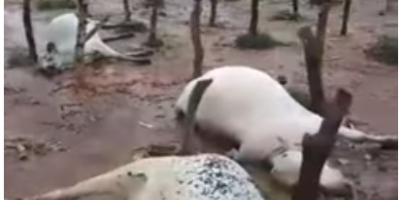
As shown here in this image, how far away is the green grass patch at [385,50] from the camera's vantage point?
410 cm

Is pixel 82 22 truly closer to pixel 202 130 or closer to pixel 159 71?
pixel 159 71

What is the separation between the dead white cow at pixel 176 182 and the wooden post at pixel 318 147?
1.40 ft

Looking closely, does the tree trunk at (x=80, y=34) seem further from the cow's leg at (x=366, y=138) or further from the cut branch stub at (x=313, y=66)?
the cut branch stub at (x=313, y=66)

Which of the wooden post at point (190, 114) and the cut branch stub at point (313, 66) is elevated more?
the cut branch stub at point (313, 66)

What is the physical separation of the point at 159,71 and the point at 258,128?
1.25 metres

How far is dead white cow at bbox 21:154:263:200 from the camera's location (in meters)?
1.52

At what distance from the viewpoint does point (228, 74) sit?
10.0 ft

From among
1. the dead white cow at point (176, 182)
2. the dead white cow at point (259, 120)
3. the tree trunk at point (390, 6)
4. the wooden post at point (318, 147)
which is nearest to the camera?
the dead white cow at point (176, 182)

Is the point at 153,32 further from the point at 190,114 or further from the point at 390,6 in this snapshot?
the point at 190,114

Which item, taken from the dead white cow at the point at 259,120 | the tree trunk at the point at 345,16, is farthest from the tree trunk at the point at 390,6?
the dead white cow at the point at 259,120

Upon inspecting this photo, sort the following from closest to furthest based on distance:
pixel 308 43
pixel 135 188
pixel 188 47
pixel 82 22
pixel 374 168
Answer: pixel 135 188
pixel 308 43
pixel 374 168
pixel 82 22
pixel 188 47

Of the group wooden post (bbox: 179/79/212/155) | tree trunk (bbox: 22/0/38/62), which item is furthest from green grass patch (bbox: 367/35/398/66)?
wooden post (bbox: 179/79/212/155)

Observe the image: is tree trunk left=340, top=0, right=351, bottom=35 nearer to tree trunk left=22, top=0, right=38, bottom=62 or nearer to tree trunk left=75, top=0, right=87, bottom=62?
tree trunk left=75, top=0, right=87, bottom=62

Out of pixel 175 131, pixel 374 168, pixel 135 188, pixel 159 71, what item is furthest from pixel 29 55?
pixel 135 188
